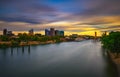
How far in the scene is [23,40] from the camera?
471 ft

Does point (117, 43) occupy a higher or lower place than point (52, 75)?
higher

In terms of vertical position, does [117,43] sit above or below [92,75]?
above

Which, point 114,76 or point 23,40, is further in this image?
point 23,40

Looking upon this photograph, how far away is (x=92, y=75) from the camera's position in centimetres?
3188

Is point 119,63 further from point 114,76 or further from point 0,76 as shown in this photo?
point 0,76

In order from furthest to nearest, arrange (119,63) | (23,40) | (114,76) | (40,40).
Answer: (40,40), (23,40), (119,63), (114,76)

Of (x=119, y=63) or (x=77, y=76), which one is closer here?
(x=77, y=76)

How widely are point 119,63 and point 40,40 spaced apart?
129 meters

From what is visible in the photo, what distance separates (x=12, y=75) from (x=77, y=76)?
449 inches

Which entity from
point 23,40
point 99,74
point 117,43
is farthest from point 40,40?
point 99,74

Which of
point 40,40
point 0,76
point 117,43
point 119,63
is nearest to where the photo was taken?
point 0,76

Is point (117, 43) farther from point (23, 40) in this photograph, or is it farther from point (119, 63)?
point (23, 40)

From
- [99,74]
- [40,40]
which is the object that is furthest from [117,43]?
[40,40]

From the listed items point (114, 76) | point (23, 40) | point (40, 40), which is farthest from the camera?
point (40, 40)
